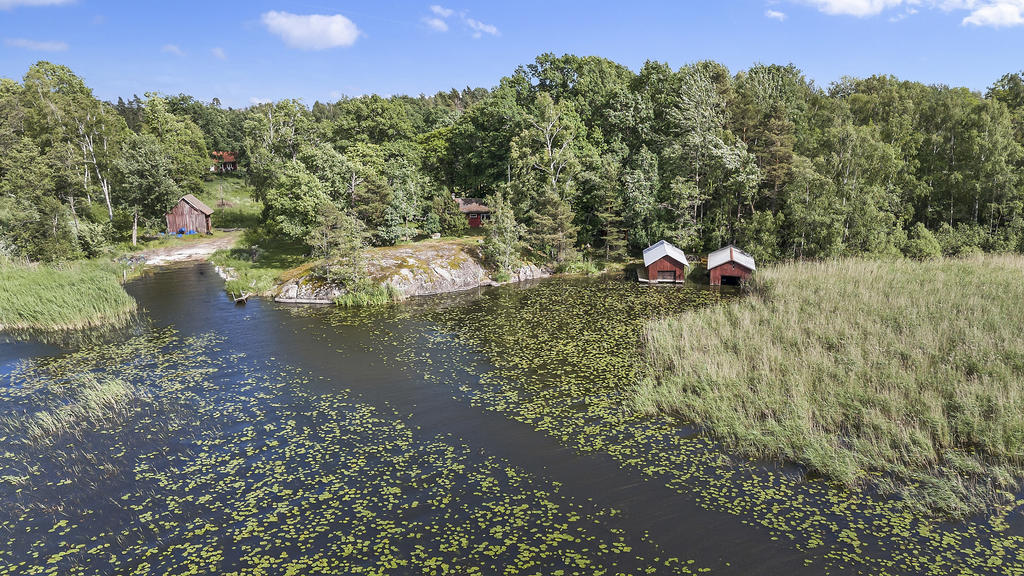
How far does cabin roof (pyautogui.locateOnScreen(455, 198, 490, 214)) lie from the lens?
7694 centimetres

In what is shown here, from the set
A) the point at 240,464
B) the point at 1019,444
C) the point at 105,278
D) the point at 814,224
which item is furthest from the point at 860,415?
the point at 105,278

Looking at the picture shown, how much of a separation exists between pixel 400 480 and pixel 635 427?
29.3ft

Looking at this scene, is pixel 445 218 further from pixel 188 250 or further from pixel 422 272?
pixel 188 250

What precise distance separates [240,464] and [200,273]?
144 feet

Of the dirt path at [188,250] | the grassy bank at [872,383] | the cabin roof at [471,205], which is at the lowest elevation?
the grassy bank at [872,383]

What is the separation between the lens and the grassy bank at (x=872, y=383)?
16109mm

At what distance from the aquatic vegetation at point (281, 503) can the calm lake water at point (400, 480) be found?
6cm

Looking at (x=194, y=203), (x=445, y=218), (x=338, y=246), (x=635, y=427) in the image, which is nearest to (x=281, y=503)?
(x=635, y=427)

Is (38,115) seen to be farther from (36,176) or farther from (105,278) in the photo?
(105,278)

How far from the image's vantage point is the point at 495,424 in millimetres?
20500

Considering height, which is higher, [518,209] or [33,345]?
[518,209]

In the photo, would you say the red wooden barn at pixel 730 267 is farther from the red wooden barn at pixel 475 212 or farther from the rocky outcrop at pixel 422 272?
the red wooden barn at pixel 475 212

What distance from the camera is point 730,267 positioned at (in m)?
46.3

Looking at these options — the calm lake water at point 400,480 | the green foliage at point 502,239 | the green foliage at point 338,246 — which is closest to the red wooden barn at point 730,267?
the green foliage at point 502,239
